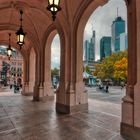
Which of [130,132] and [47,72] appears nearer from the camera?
[130,132]

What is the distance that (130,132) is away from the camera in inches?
211

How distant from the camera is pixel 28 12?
11.4m

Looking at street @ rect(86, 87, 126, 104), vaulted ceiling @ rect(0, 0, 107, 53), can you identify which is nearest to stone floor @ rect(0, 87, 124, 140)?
vaulted ceiling @ rect(0, 0, 107, 53)

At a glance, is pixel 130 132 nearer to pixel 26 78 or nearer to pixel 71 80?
pixel 71 80

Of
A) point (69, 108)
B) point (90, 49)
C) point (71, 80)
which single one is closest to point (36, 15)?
point (71, 80)

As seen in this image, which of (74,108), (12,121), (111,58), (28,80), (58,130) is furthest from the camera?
(111,58)

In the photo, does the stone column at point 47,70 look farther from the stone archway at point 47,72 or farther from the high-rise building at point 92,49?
the high-rise building at point 92,49

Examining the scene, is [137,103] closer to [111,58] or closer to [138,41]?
[138,41]

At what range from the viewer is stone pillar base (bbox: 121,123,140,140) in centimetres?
516

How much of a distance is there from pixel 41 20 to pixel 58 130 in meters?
8.21

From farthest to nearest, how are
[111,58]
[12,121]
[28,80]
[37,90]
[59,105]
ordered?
[111,58]
[28,80]
[37,90]
[59,105]
[12,121]

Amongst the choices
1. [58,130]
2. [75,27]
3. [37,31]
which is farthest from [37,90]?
[58,130]

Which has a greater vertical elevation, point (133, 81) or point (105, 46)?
point (105, 46)

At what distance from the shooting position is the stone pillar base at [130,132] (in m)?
5.16
